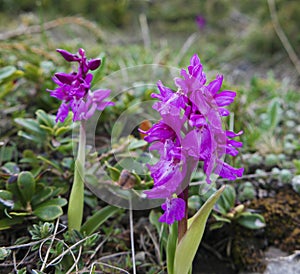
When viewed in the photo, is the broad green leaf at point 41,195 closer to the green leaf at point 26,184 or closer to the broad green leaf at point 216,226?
the green leaf at point 26,184

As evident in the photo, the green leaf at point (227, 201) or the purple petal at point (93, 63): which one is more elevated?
the purple petal at point (93, 63)

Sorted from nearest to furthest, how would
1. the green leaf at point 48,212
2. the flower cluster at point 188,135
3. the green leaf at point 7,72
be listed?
the flower cluster at point 188,135 → the green leaf at point 48,212 → the green leaf at point 7,72

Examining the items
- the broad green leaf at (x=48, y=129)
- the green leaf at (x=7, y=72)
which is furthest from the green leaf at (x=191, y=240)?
the green leaf at (x=7, y=72)

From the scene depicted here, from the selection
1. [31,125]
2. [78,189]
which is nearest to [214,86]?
[78,189]

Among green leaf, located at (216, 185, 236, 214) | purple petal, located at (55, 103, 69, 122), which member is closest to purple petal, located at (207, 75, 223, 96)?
purple petal, located at (55, 103, 69, 122)

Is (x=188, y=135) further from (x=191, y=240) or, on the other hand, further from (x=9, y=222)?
(x=9, y=222)

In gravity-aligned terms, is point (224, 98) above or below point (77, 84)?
below
